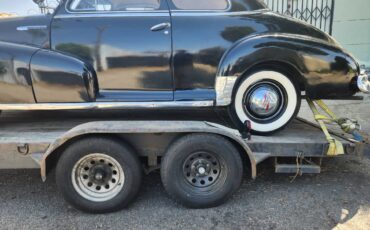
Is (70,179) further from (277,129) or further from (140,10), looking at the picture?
(277,129)

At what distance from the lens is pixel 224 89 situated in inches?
148

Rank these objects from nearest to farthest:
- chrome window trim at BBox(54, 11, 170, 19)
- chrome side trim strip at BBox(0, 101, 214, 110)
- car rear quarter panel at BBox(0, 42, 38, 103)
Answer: car rear quarter panel at BBox(0, 42, 38, 103), chrome side trim strip at BBox(0, 101, 214, 110), chrome window trim at BBox(54, 11, 170, 19)

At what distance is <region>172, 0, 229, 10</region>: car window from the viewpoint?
12.9ft

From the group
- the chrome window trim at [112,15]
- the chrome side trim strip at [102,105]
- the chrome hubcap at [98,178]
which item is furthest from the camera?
the chrome window trim at [112,15]

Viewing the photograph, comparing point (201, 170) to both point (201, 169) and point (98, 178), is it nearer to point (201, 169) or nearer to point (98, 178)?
point (201, 169)

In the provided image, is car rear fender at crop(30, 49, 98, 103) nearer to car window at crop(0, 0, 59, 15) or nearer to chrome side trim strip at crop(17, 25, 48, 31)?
chrome side trim strip at crop(17, 25, 48, 31)

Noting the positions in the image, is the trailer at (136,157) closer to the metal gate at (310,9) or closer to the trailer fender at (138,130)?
the trailer fender at (138,130)

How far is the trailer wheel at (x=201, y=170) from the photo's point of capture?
3291 mm

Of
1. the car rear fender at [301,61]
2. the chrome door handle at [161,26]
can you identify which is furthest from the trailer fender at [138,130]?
the chrome door handle at [161,26]

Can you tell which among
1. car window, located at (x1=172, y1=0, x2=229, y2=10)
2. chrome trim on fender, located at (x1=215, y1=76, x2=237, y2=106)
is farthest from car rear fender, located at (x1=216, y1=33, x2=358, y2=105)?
car window, located at (x1=172, y1=0, x2=229, y2=10)

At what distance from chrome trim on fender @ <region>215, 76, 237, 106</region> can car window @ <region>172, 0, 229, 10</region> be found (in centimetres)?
77

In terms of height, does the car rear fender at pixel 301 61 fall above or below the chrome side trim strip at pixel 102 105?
above

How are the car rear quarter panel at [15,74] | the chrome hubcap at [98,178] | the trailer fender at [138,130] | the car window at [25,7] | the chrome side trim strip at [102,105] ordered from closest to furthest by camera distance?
the trailer fender at [138,130]
the chrome hubcap at [98,178]
the car rear quarter panel at [15,74]
the chrome side trim strip at [102,105]
the car window at [25,7]

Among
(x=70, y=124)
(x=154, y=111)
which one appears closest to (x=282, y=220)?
(x=154, y=111)
